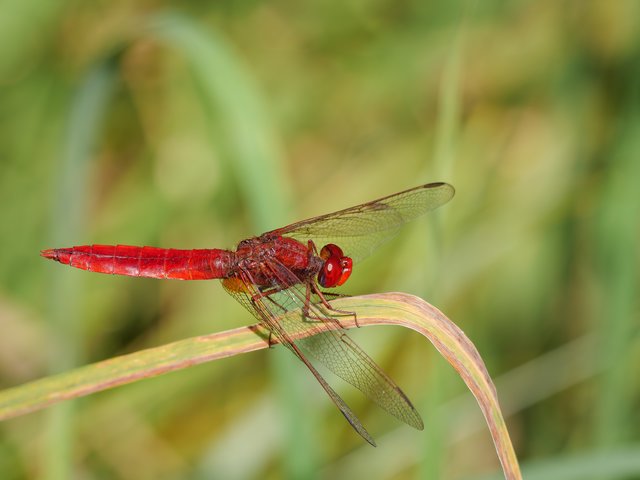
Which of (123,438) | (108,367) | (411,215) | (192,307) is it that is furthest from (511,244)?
(108,367)

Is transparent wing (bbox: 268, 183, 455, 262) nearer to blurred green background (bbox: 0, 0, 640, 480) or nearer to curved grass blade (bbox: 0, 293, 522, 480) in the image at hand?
blurred green background (bbox: 0, 0, 640, 480)

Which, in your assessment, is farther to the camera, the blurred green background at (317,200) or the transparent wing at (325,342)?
the blurred green background at (317,200)

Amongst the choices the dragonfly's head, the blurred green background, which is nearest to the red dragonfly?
the dragonfly's head

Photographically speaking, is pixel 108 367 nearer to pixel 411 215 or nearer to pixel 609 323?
pixel 411 215

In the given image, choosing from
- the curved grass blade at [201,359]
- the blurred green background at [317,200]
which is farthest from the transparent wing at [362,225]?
the curved grass blade at [201,359]

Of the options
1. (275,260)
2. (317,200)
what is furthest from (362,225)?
(317,200)

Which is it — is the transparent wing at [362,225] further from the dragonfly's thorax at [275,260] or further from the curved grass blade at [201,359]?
the curved grass blade at [201,359]

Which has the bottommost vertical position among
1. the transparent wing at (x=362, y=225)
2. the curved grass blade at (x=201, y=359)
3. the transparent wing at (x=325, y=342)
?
the transparent wing at (x=325, y=342)
